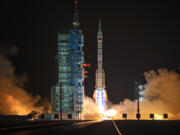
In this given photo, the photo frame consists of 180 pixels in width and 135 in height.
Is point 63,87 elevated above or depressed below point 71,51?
below

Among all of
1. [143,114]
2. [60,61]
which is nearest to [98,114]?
[143,114]

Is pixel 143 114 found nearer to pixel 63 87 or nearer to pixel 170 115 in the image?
pixel 170 115

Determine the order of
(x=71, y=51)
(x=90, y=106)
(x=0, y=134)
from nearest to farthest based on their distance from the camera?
(x=0, y=134), (x=71, y=51), (x=90, y=106)

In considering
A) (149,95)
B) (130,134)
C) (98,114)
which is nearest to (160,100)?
(149,95)

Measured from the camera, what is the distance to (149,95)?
12788 centimetres

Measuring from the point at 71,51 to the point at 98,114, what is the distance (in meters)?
27.6

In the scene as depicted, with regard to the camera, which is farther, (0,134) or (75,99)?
(75,99)

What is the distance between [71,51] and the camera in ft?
351

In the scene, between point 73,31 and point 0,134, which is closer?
point 0,134

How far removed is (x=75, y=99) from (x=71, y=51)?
1457cm

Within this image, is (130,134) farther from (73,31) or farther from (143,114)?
(143,114)

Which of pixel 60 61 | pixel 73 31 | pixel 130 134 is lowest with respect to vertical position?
pixel 130 134

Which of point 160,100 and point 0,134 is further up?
point 160,100

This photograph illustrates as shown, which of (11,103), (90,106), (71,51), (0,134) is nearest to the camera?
(0,134)
